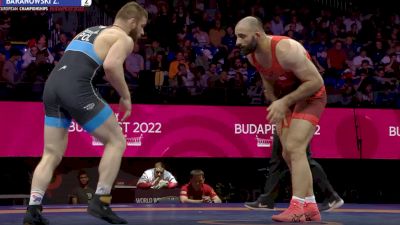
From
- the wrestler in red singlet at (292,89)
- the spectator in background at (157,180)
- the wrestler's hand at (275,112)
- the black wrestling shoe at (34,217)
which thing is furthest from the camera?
the spectator in background at (157,180)

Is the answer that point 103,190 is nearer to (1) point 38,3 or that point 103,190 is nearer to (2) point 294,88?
(2) point 294,88

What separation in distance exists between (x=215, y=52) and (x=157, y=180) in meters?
3.71

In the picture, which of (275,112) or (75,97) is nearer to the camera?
(75,97)

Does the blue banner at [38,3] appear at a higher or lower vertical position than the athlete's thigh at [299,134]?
higher

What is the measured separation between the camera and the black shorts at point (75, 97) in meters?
4.81

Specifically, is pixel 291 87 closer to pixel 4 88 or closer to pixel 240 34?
pixel 240 34

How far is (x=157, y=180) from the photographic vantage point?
1009 centimetres

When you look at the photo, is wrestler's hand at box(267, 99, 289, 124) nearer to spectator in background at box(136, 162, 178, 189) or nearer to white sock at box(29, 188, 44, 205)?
white sock at box(29, 188, 44, 205)

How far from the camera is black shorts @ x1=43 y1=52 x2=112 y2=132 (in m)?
4.81

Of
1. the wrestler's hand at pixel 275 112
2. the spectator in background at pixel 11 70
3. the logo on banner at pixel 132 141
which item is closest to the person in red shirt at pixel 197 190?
the logo on banner at pixel 132 141

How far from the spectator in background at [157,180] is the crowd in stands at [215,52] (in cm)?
114

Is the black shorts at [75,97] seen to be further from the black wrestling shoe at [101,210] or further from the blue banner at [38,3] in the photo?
the blue banner at [38,3]

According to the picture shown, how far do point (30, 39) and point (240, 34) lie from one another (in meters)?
7.95

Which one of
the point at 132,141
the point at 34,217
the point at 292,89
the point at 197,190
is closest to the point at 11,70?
the point at 132,141
